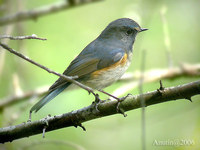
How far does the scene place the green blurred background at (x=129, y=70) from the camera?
561cm

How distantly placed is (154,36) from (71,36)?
1.87 meters

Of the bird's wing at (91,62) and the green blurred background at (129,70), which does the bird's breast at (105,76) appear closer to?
the bird's wing at (91,62)

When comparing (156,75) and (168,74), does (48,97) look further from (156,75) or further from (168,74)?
(168,74)

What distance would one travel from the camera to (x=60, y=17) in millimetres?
8000

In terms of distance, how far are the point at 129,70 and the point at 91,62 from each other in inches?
103

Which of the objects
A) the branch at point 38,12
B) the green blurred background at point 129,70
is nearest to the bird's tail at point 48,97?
the green blurred background at point 129,70

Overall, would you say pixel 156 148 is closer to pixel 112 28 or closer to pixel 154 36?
pixel 112 28

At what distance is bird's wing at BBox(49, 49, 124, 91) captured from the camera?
4259 mm

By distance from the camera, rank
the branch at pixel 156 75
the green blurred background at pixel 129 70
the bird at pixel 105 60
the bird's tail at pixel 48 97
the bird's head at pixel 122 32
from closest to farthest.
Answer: the bird's tail at pixel 48 97, the bird at pixel 105 60, the bird's head at pixel 122 32, the branch at pixel 156 75, the green blurred background at pixel 129 70

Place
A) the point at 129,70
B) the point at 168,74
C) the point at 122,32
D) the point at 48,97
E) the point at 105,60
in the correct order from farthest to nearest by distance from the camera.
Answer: the point at 129,70, the point at 168,74, the point at 122,32, the point at 105,60, the point at 48,97

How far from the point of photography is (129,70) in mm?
6887

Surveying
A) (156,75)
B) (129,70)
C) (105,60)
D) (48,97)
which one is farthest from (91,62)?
(129,70)

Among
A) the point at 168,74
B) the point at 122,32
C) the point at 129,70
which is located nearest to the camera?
the point at 122,32

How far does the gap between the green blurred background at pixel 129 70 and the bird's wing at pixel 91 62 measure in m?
0.70
